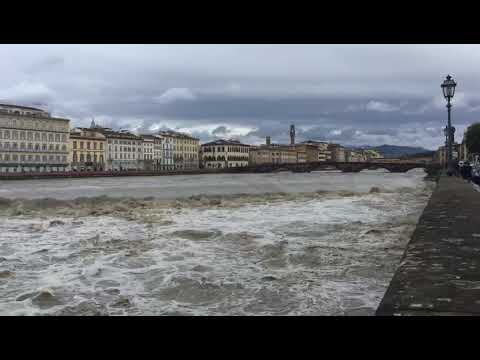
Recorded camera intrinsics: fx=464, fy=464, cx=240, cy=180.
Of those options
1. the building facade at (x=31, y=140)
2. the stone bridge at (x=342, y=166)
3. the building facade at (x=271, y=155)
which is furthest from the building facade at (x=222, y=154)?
the building facade at (x=31, y=140)

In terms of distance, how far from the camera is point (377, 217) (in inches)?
609

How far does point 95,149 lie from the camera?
322 feet

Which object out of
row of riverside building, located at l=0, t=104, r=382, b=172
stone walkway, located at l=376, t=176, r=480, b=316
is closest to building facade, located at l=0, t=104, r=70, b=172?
row of riverside building, located at l=0, t=104, r=382, b=172

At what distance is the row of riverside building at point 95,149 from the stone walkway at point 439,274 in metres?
83.2

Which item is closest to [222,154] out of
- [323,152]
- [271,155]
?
[271,155]

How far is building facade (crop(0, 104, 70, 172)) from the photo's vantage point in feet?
260

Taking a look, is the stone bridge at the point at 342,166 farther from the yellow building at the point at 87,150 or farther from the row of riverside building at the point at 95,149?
the yellow building at the point at 87,150

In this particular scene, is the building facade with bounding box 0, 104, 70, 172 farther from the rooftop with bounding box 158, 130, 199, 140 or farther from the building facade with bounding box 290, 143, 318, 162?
the building facade with bounding box 290, 143, 318, 162

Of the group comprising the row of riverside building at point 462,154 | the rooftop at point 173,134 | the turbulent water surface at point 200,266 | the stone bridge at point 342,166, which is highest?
the rooftop at point 173,134

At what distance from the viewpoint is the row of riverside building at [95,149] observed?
3191 inches

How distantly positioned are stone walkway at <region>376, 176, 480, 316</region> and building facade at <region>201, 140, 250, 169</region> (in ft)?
404

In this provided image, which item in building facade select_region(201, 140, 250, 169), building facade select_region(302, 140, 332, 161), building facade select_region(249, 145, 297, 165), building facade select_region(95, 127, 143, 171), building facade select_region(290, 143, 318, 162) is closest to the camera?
building facade select_region(95, 127, 143, 171)
